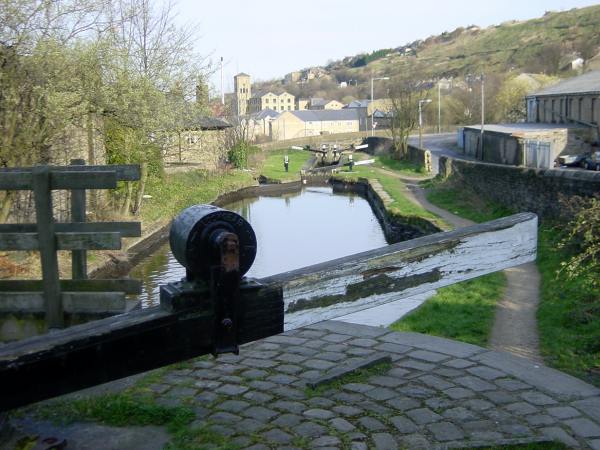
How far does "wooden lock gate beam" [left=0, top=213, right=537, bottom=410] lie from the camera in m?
2.41

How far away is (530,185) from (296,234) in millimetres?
8462

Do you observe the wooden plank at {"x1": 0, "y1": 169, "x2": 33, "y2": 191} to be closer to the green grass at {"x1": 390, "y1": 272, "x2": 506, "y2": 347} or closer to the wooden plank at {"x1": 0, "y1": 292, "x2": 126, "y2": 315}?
the wooden plank at {"x1": 0, "y1": 292, "x2": 126, "y2": 315}

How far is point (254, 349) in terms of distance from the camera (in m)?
6.25

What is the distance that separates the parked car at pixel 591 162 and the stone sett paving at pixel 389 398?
23.4m

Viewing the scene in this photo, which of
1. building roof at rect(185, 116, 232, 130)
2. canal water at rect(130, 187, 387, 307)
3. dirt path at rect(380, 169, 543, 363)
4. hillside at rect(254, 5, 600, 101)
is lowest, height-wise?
canal water at rect(130, 187, 387, 307)

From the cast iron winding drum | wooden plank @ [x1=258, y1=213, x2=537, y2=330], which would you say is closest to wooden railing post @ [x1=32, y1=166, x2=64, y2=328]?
the cast iron winding drum

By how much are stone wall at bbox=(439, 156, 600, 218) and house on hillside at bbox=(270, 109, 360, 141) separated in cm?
7202

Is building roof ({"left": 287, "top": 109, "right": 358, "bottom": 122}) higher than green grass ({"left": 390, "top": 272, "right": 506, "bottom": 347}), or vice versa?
building roof ({"left": 287, "top": 109, "right": 358, "bottom": 122})

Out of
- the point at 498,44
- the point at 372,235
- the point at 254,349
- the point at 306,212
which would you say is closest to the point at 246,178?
the point at 306,212

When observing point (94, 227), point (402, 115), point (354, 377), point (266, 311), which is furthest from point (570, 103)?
point (266, 311)

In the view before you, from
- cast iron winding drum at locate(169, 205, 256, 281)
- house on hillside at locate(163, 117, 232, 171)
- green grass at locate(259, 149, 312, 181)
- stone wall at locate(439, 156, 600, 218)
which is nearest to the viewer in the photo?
cast iron winding drum at locate(169, 205, 256, 281)

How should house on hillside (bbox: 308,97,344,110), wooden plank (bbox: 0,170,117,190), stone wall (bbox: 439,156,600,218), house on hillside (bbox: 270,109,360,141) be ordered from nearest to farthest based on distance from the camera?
1. wooden plank (bbox: 0,170,117,190)
2. stone wall (bbox: 439,156,600,218)
3. house on hillside (bbox: 270,109,360,141)
4. house on hillside (bbox: 308,97,344,110)

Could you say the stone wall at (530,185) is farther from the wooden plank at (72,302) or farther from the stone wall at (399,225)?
the wooden plank at (72,302)

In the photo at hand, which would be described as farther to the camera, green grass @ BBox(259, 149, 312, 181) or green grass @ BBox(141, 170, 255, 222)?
green grass @ BBox(259, 149, 312, 181)
